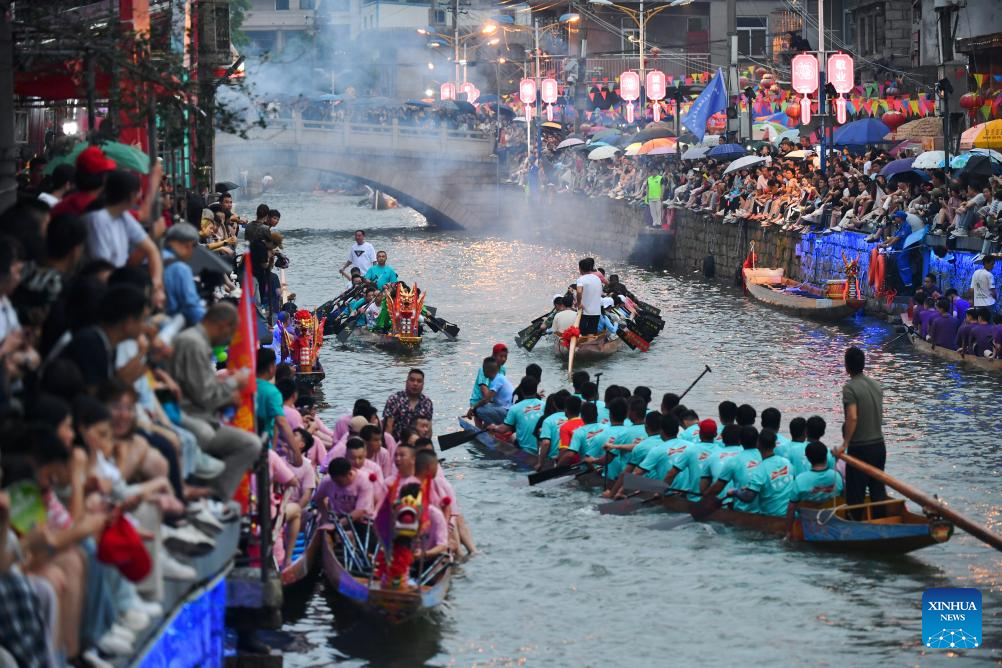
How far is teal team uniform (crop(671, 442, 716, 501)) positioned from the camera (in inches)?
659

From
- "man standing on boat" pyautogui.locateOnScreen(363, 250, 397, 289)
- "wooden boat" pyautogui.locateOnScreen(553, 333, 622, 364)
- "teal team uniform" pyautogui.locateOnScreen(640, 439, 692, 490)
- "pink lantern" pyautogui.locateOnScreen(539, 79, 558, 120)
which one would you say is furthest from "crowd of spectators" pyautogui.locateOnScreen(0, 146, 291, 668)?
"pink lantern" pyautogui.locateOnScreen(539, 79, 558, 120)

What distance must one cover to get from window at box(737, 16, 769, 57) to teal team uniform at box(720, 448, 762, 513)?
53004 mm

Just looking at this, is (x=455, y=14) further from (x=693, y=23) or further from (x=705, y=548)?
(x=705, y=548)

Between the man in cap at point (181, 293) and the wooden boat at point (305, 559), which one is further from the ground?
the man in cap at point (181, 293)

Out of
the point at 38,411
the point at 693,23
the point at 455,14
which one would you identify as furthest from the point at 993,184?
the point at 455,14

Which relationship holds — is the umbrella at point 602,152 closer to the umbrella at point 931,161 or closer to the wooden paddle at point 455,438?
the umbrella at point 931,161

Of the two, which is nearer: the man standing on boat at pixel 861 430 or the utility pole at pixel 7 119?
the utility pole at pixel 7 119

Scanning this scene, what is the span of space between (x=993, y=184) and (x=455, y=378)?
33.2 ft

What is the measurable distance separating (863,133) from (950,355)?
12537mm

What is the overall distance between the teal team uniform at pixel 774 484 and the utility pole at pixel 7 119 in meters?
7.55

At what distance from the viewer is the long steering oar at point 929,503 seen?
1417cm

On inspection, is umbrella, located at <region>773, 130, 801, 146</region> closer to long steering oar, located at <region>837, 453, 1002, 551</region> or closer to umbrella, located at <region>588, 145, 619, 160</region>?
umbrella, located at <region>588, 145, 619, 160</region>

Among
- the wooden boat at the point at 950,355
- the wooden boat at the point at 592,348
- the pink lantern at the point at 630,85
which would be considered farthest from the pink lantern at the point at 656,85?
the wooden boat at the point at 592,348

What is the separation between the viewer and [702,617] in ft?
48.5
